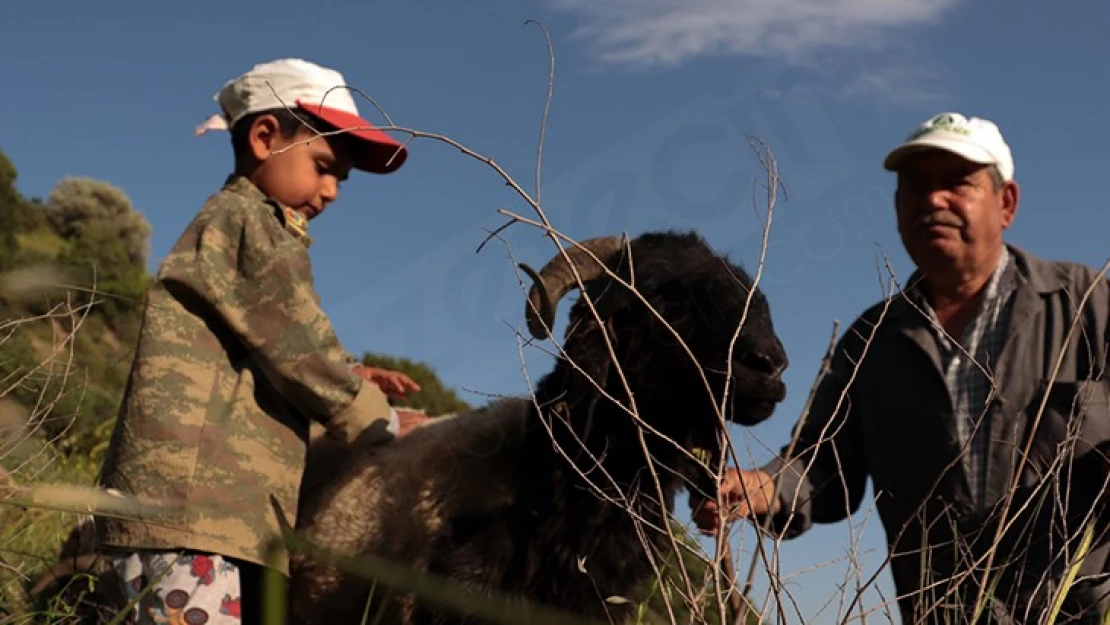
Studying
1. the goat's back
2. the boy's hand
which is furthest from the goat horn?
the boy's hand

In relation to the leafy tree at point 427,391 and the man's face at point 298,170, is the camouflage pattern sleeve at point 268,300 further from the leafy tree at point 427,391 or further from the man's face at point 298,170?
the leafy tree at point 427,391

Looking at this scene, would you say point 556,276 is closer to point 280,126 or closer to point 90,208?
point 280,126

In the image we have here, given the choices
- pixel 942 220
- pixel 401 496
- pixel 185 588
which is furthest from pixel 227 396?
pixel 942 220

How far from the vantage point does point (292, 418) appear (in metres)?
4.14

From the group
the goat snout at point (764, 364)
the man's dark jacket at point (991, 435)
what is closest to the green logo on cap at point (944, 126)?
the man's dark jacket at point (991, 435)

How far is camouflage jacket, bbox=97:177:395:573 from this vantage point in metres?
3.81

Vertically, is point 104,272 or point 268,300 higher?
point 104,272

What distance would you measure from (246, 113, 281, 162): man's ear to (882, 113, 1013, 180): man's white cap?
2.89 m

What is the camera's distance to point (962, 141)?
17.3 ft

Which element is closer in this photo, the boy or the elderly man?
the boy

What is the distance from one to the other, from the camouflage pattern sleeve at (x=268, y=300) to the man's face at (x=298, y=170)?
207 millimetres

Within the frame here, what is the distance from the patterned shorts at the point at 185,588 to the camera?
3.76 metres

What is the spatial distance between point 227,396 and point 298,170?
0.89m

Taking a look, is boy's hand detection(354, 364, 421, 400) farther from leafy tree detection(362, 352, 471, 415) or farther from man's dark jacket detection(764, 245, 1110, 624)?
leafy tree detection(362, 352, 471, 415)
